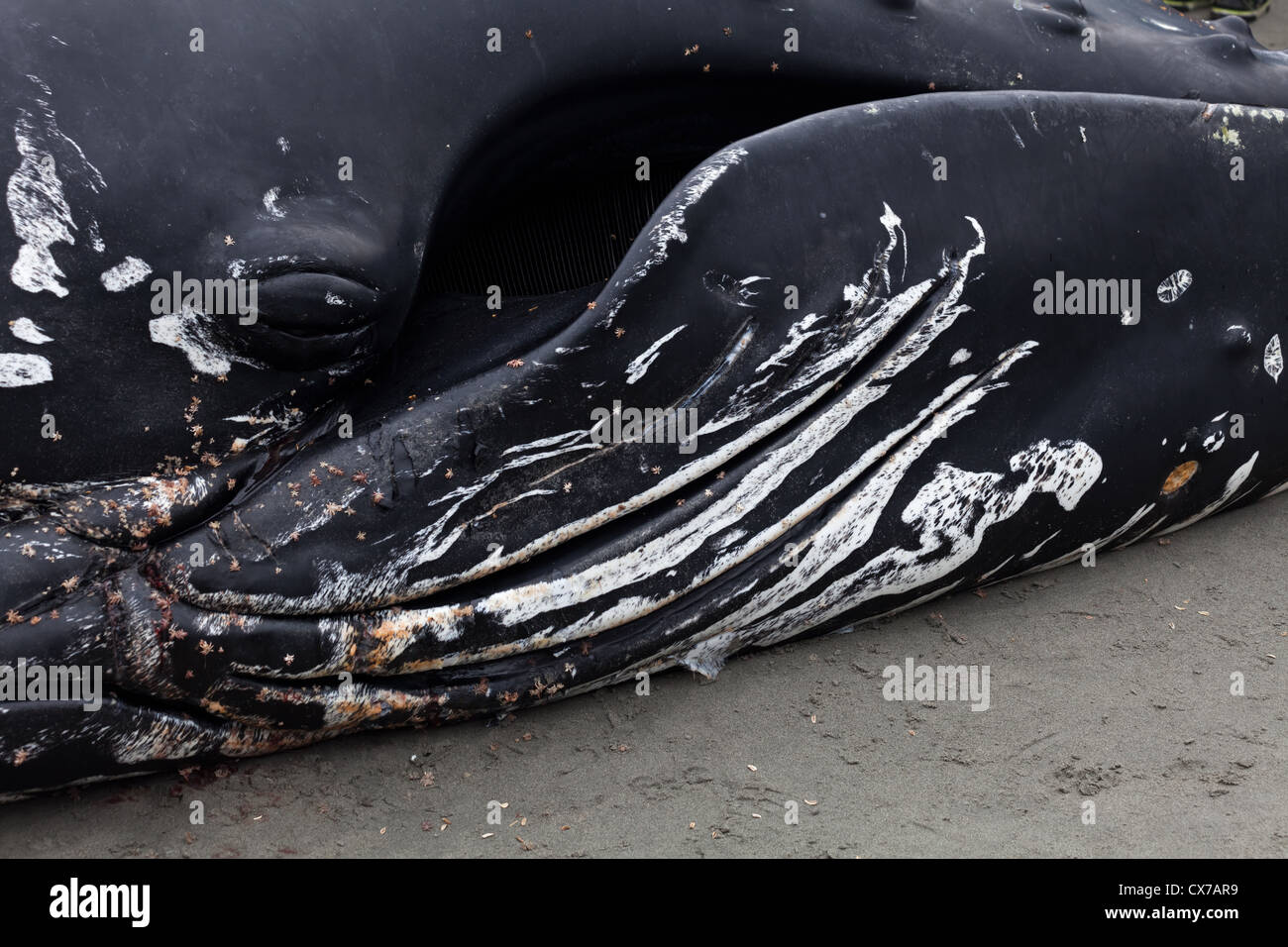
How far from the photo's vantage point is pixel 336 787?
2795 millimetres

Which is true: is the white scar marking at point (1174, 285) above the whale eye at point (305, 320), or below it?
above

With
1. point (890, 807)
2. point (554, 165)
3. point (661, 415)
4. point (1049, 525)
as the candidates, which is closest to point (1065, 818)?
point (890, 807)

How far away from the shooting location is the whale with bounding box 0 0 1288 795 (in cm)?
254

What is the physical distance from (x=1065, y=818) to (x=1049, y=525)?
849 millimetres

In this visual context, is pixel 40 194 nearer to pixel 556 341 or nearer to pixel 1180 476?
pixel 556 341

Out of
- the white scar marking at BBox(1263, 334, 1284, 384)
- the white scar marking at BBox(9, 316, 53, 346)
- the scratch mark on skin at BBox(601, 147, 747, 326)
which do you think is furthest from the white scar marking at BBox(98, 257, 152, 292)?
the white scar marking at BBox(1263, 334, 1284, 384)

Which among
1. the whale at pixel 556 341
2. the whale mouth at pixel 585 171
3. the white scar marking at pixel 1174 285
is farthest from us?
the white scar marking at pixel 1174 285

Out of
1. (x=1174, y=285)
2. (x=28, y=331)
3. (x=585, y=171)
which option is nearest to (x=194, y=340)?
(x=28, y=331)

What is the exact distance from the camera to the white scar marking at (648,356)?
9.04 feet

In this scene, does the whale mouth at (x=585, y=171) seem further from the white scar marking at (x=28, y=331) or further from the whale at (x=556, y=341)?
the white scar marking at (x=28, y=331)

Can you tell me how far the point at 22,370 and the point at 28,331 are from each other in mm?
79

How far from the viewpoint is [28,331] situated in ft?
8.16

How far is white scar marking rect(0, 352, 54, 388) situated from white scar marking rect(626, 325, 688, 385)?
1.16 m

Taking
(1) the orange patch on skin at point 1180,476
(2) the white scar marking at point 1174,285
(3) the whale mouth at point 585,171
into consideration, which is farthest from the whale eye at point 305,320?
(1) the orange patch on skin at point 1180,476
